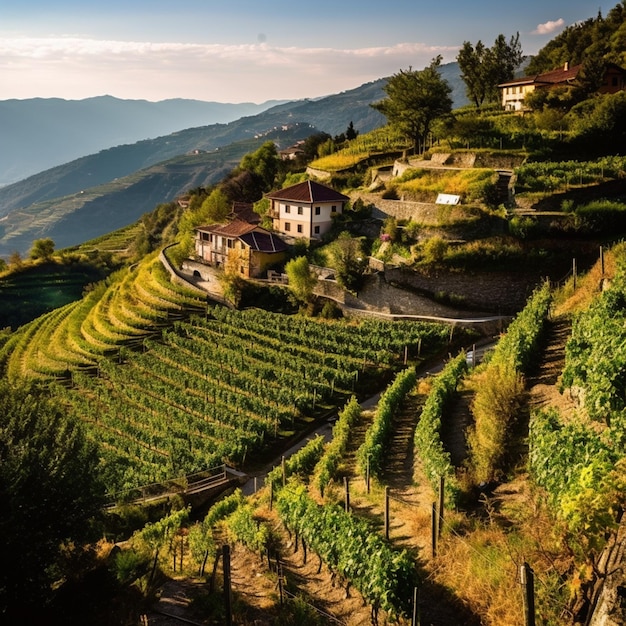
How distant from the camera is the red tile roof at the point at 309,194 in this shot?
4659cm

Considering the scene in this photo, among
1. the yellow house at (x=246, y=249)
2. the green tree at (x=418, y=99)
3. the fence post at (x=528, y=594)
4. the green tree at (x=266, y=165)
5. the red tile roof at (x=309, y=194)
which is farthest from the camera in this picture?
the green tree at (x=266, y=165)

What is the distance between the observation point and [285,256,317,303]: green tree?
41.2 meters

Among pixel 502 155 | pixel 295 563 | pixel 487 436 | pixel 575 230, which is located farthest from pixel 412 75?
pixel 295 563

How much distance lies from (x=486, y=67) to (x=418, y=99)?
21848 mm

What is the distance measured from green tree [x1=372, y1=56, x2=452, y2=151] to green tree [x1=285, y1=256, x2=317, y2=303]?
18.7 metres

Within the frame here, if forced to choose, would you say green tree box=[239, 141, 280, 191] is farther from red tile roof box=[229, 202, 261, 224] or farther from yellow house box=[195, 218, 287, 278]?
yellow house box=[195, 218, 287, 278]

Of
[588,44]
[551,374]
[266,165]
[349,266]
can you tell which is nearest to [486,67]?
[588,44]

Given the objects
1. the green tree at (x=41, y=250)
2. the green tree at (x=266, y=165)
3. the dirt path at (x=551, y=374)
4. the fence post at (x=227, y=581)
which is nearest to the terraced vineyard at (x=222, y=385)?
the dirt path at (x=551, y=374)

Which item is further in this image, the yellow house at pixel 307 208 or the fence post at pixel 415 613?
the yellow house at pixel 307 208

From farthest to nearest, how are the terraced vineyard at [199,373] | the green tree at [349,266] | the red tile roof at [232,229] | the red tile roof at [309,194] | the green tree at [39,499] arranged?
the red tile roof at [232,229]
the red tile roof at [309,194]
the green tree at [349,266]
the terraced vineyard at [199,373]
the green tree at [39,499]

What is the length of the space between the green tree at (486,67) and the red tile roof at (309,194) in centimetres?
3031

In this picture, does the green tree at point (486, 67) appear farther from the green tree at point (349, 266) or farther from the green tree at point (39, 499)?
the green tree at point (39, 499)

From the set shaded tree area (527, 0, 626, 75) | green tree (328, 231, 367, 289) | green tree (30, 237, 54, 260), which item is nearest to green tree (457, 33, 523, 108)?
shaded tree area (527, 0, 626, 75)

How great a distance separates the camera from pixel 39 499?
548 inches
